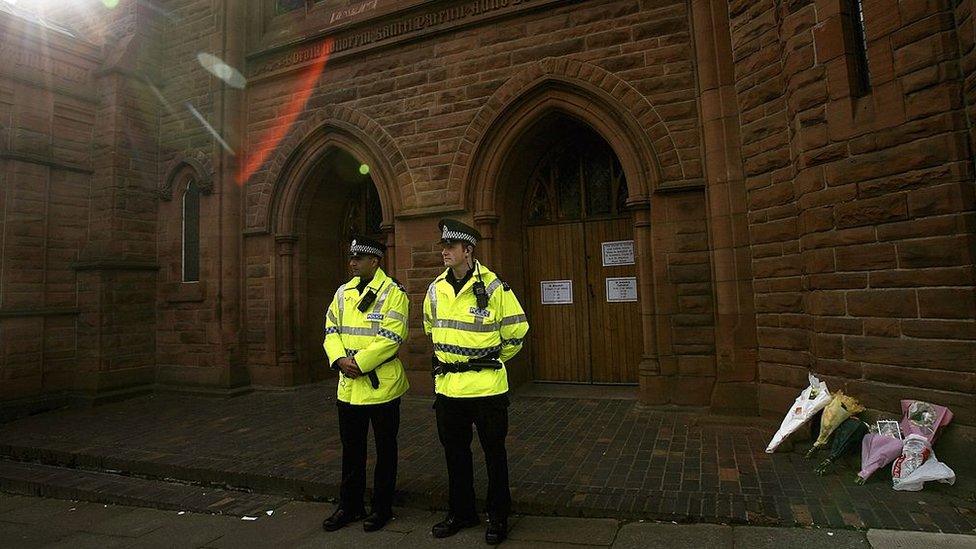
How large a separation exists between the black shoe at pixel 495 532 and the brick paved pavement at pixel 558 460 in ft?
1.42

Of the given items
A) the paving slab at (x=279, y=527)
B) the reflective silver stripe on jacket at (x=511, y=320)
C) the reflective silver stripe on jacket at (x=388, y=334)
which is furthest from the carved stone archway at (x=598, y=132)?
the paving slab at (x=279, y=527)

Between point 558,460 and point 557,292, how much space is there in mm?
3511

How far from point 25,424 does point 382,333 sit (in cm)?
662

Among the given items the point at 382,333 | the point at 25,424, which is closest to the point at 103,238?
the point at 25,424

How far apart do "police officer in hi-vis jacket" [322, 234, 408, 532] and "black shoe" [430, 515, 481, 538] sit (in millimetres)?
455

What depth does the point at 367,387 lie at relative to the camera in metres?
3.36

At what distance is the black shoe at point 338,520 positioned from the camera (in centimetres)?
329

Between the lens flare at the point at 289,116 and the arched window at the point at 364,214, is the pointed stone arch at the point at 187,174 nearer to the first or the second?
the lens flare at the point at 289,116

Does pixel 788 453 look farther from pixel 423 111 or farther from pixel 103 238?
pixel 103 238

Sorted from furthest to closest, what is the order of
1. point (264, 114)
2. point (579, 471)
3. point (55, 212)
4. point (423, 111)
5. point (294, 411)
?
point (264, 114)
point (55, 212)
point (423, 111)
point (294, 411)
point (579, 471)

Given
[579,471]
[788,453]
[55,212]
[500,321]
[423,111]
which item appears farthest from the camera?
[55,212]

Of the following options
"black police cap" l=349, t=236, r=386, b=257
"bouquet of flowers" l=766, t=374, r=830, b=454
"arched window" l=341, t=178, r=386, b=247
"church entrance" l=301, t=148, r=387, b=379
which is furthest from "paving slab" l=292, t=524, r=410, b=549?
"arched window" l=341, t=178, r=386, b=247

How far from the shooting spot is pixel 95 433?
19.6 ft

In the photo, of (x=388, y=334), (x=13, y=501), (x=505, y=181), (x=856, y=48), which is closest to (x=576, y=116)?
(x=505, y=181)
